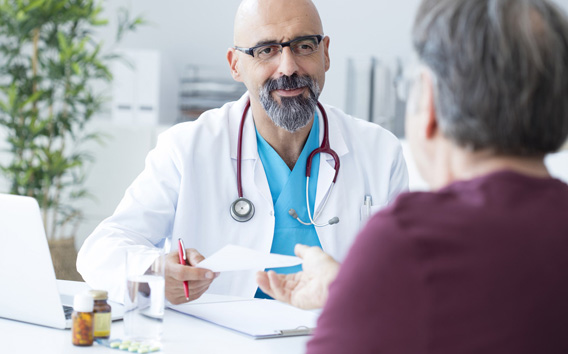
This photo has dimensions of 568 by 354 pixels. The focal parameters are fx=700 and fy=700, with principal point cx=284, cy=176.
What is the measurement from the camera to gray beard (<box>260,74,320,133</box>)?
2045 mm

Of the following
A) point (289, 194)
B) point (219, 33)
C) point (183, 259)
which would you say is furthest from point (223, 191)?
point (219, 33)

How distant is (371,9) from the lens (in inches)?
170

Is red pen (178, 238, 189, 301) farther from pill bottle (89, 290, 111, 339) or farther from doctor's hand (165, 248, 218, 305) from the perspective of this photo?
pill bottle (89, 290, 111, 339)

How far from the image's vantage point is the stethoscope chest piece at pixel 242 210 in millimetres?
1976

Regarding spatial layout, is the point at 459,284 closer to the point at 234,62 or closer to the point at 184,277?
the point at 184,277

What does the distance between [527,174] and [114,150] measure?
Result: 367 cm

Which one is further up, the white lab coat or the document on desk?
the white lab coat

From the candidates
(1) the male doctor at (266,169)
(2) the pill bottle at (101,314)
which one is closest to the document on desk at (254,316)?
(2) the pill bottle at (101,314)

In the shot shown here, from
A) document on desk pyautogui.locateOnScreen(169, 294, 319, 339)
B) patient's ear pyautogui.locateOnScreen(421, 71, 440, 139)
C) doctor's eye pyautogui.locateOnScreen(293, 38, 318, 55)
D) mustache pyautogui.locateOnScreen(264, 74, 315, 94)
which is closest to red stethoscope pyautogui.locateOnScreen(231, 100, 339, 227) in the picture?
mustache pyautogui.locateOnScreen(264, 74, 315, 94)

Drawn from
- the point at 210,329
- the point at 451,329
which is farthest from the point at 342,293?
the point at 210,329

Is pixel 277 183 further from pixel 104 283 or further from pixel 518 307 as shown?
pixel 518 307

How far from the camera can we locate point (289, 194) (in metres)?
2.01

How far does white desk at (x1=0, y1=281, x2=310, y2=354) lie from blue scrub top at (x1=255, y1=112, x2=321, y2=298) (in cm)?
57

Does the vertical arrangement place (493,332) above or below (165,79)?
below
